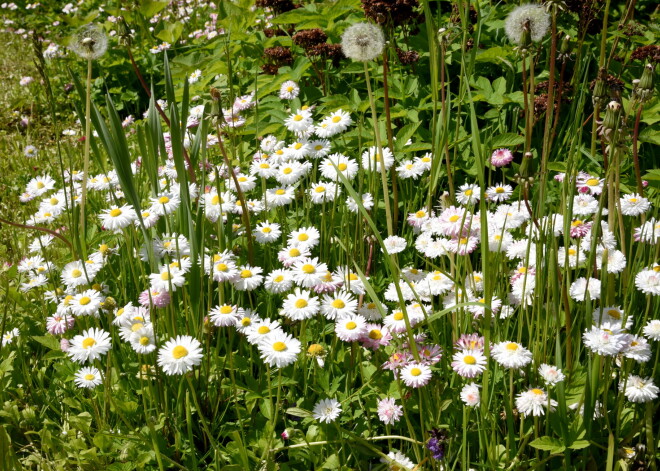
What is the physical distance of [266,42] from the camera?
124 inches

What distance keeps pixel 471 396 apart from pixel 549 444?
0.59ft

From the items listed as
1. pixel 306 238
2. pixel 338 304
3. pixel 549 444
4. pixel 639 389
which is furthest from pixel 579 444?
pixel 306 238

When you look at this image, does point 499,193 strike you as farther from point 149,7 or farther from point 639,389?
point 149,7

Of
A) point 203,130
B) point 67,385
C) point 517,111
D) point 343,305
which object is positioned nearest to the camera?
point 343,305

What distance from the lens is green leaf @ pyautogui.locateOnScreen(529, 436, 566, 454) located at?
1.32m

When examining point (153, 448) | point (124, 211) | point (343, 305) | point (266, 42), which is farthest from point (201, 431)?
point (266, 42)

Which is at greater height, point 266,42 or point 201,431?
point 266,42

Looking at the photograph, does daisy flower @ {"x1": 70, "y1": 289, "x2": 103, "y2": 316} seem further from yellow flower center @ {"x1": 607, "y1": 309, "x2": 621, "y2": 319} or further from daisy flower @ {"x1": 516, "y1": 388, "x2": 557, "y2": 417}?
yellow flower center @ {"x1": 607, "y1": 309, "x2": 621, "y2": 319}

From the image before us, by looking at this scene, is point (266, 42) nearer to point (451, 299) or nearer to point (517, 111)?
point (517, 111)

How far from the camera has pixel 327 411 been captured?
143 centimetres

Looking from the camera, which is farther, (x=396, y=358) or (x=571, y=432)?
(x=396, y=358)

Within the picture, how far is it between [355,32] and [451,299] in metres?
0.71

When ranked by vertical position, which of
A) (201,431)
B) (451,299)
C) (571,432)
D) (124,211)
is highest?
(124,211)

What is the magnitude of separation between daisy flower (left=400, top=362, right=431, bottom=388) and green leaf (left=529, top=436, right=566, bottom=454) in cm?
24
